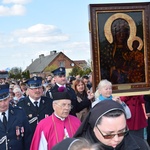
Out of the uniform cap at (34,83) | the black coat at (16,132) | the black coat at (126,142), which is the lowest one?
the black coat at (16,132)

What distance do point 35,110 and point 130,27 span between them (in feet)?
6.77

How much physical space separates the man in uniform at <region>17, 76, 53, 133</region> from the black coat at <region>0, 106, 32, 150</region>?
2.23 ft

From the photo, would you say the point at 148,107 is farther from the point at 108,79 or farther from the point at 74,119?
the point at 74,119

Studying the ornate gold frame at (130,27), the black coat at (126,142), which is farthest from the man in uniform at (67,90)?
the black coat at (126,142)

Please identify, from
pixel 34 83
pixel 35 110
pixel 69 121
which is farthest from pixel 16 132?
pixel 34 83

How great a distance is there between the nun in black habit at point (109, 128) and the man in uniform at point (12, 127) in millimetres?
2332

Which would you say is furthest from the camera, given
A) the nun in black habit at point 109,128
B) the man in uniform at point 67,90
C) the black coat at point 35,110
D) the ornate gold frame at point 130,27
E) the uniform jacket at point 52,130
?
the man in uniform at point 67,90

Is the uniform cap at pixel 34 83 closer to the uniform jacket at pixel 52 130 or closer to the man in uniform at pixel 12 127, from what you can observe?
the man in uniform at pixel 12 127

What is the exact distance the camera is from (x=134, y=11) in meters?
5.29

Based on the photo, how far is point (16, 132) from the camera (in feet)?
15.4

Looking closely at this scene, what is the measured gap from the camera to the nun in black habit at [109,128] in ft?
7.58

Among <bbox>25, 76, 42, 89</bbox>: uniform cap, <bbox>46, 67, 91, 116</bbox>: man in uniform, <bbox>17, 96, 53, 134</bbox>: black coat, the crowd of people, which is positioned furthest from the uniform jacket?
<bbox>25, 76, 42, 89</bbox>: uniform cap

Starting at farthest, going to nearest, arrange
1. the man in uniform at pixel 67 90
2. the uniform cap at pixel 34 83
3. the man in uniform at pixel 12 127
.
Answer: the man in uniform at pixel 67 90
the uniform cap at pixel 34 83
the man in uniform at pixel 12 127

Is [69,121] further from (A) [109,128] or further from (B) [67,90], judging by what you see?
(A) [109,128]
